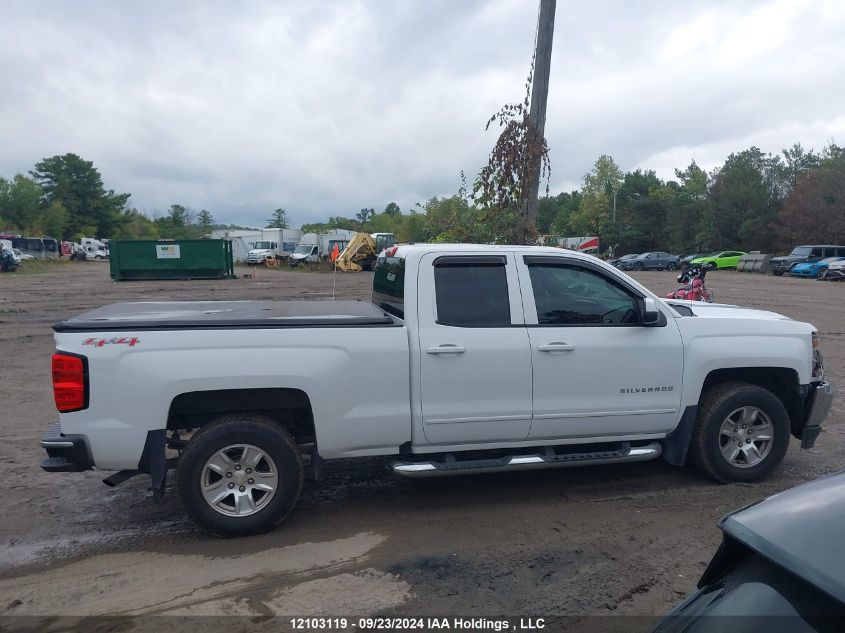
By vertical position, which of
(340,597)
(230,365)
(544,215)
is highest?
(544,215)

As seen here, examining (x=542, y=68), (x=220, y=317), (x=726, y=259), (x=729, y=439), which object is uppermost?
(x=542, y=68)

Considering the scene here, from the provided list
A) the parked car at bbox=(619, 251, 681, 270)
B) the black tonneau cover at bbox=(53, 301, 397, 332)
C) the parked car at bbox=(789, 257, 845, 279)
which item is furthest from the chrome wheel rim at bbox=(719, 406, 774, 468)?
the parked car at bbox=(619, 251, 681, 270)

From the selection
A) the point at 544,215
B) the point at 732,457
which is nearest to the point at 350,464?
the point at 732,457

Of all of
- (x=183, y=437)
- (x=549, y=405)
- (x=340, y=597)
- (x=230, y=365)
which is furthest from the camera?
(x=183, y=437)

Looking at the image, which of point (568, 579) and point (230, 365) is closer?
point (568, 579)

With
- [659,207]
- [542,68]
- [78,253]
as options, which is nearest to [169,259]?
[542,68]

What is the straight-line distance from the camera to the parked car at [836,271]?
113 feet

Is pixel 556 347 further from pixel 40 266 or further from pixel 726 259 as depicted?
pixel 40 266

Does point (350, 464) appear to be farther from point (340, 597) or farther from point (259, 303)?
point (340, 597)

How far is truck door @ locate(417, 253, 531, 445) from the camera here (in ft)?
15.4

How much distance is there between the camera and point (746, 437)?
5.37m

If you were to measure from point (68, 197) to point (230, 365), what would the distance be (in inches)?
3527

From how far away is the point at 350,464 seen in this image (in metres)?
6.02

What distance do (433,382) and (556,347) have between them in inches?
37.7
